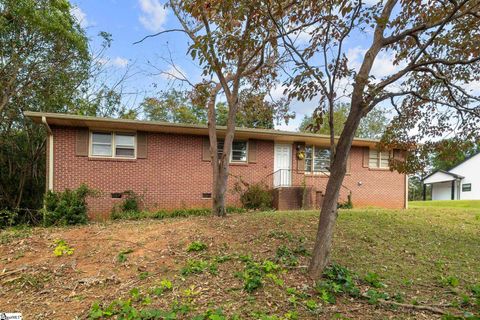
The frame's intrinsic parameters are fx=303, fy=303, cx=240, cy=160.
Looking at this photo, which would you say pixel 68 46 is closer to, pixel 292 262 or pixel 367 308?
pixel 292 262

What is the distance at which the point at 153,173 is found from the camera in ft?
35.3

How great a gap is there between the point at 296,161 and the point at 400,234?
631cm

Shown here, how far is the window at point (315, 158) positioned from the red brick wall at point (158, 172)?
0.42 meters

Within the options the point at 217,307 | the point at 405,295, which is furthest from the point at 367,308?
the point at 217,307

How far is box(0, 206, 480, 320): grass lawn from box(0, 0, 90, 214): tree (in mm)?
7301

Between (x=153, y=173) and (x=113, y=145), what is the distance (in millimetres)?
1635

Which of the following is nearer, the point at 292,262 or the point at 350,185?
the point at 292,262

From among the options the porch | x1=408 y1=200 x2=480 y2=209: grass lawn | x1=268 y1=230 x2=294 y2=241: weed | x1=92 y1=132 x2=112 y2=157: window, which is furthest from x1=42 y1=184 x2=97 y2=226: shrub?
the porch

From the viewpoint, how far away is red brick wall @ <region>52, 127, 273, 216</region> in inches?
384

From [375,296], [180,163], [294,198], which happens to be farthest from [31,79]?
[375,296]

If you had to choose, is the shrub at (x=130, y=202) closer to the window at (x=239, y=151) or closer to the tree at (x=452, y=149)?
the window at (x=239, y=151)

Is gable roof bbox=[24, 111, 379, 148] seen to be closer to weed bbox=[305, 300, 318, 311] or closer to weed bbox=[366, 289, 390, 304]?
weed bbox=[366, 289, 390, 304]

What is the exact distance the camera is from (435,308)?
3.64 metres

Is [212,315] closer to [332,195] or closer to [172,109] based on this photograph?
[332,195]
